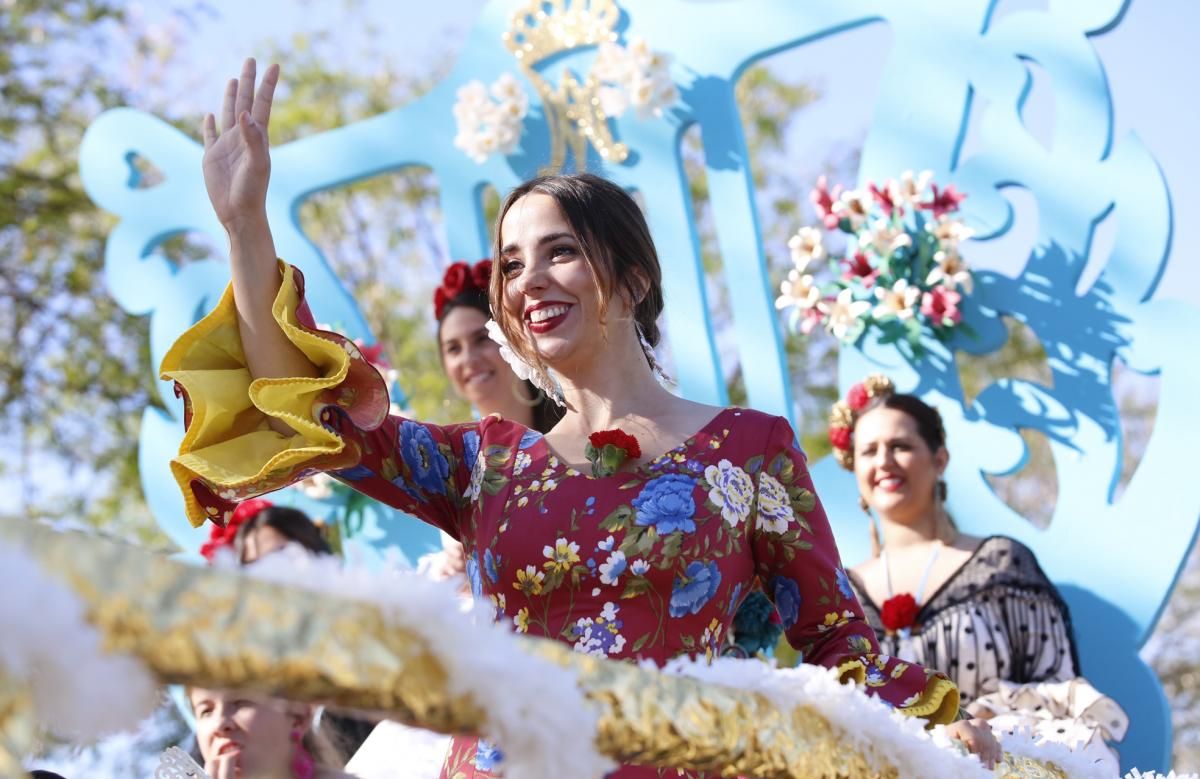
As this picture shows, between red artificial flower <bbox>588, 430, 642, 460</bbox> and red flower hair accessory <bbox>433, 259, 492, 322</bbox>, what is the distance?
1.86 metres

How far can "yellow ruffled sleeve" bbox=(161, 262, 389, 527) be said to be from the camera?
65.8 inches

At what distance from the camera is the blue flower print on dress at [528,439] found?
191 centimetres

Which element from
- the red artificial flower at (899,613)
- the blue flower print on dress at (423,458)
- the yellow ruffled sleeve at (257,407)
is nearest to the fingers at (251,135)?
the yellow ruffled sleeve at (257,407)

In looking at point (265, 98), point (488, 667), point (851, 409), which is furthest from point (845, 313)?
point (488, 667)

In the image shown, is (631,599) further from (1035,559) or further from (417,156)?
(417,156)

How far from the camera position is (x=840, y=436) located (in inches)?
142

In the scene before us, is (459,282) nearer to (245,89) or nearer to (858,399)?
(858,399)

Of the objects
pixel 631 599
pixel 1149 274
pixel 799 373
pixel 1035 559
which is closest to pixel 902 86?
pixel 1149 274

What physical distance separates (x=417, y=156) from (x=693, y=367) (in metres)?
1.15

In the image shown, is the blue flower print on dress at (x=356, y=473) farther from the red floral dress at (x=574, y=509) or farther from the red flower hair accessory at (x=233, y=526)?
the red flower hair accessory at (x=233, y=526)

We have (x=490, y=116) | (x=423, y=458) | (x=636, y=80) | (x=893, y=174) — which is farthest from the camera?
(x=490, y=116)

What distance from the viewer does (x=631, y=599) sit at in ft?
5.75

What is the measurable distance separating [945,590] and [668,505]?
68.5 inches

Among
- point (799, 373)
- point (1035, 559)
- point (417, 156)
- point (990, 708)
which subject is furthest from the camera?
point (799, 373)
